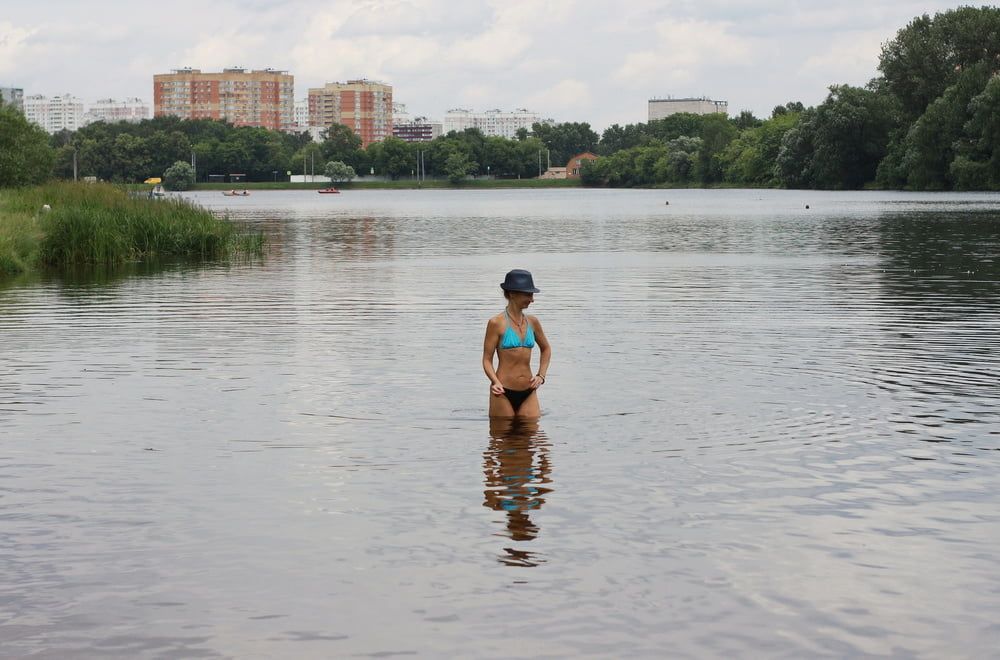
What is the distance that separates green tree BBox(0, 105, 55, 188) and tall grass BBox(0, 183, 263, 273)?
25.4m

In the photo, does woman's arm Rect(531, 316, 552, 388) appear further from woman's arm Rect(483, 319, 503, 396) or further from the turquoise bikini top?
woman's arm Rect(483, 319, 503, 396)

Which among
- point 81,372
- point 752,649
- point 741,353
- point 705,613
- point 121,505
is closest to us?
point 752,649

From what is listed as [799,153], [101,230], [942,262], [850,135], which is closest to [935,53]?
[850,135]

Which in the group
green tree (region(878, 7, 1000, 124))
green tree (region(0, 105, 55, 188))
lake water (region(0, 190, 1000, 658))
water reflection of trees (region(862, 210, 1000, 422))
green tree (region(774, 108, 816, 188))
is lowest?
lake water (region(0, 190, 1000, 658))

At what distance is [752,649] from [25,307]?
79.3ft

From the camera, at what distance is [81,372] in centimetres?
1933

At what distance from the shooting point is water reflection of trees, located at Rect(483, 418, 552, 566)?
10.5m

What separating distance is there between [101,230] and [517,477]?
33.1 m

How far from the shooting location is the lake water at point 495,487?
850 cm

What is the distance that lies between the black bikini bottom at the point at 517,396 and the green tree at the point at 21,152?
65285 millimetres

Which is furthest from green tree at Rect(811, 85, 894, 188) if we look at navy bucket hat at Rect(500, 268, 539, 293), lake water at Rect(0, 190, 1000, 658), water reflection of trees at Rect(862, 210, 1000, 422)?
navy bucket hat at Rect(500, 268, 539, 293)

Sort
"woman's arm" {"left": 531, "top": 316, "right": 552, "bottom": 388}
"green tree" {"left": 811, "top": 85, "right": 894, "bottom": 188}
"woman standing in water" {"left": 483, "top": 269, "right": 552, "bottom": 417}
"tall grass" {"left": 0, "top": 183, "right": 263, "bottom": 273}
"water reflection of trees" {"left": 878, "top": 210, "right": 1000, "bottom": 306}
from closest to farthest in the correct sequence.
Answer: "woman standing in water" {"left": 483, "top": 269, "right": 552, "bottom": 417} < "woman's arm" {"left": 531, "top": 316, "right": 552, "bottom": 388} < "water reflection of trees" {"left": 878, "top": 210, "right": 1000, "bottom": 306} < "tall grass" {"left": 0, "top": 183, "right": 263, "bottom": 273} < "green tree" {"left": 811, "top": 85, "right": 894, "bottom": 188}

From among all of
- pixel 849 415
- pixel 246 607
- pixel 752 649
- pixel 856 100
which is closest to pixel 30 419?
pixel 246 607

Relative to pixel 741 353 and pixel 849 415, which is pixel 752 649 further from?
pixel 741 353
